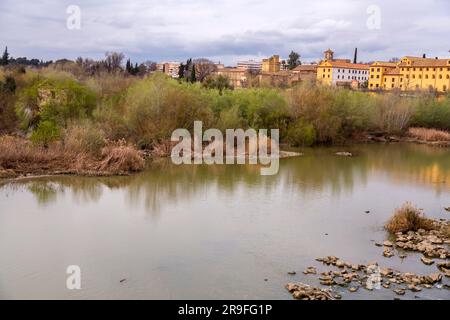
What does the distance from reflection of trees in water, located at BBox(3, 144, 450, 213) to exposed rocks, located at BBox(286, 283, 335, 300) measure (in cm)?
568

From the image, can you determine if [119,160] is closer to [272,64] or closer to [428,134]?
[428,134]

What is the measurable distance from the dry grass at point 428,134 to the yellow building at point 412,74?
19.7 meters

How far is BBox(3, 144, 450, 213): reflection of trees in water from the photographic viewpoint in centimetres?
1520

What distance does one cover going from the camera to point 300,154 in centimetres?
2480

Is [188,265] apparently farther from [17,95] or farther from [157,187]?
[17,95]

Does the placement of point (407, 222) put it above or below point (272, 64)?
below

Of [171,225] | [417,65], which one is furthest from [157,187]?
[417,65]

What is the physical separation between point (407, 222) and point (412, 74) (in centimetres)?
4917

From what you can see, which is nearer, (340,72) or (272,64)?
(340,72)

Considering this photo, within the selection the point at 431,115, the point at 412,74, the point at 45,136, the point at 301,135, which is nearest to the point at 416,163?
the point at 301,135

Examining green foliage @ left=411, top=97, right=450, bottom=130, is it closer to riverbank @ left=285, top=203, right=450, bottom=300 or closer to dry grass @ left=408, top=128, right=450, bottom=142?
dry grass @ left=408, top=128, right=450, bottom=142

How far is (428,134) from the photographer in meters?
33.5

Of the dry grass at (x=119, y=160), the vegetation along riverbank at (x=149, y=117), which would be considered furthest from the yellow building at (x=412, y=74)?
the dry grass at (x=119, y=160)

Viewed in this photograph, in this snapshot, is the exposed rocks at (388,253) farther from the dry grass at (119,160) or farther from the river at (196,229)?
the dry grass at (119,160)
